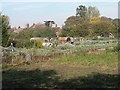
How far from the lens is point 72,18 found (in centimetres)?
9569

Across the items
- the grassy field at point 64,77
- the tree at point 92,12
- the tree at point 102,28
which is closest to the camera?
the grassy field at point 64,77

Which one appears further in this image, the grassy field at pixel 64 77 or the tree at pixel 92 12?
the tree at pixel 92 12

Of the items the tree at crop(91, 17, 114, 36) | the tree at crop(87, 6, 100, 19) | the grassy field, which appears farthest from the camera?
the tree at crop(87, 6, 100, 19)

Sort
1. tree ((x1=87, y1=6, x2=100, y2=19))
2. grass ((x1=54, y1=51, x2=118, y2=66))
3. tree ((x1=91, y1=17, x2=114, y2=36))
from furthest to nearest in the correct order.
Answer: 1. tree ((x1=87, y1=6, x2=100, y2=19))
2. tree ((x1=91, y1=17, x2=114, y2=36))
3. grass ((x1=54, y1=51, x2=118, y2=66))

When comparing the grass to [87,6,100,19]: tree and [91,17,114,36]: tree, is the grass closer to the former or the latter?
[91,17,114,36]: tree

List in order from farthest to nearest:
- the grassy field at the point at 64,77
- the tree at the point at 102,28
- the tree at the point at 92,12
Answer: the tree at the point at 92,12, the tree at the point at 102,28, the grassy field at the point at 64,77

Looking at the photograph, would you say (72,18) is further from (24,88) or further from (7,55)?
(24,88)

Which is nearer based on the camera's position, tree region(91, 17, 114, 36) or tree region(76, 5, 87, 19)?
tree region(91, 17, 114, 36)

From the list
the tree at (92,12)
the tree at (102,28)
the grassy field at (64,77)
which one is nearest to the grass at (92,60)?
the grassy field at (64,77)

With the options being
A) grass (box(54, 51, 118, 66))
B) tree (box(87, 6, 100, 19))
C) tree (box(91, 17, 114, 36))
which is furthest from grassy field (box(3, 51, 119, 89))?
tree (box(87, 6, 100, 19))

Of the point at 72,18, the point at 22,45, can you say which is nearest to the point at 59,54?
the point at 22,45

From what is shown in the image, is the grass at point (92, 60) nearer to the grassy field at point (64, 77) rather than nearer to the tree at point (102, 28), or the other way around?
the grassy field at point (64, 77)

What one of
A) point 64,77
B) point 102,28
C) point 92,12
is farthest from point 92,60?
point 92,12

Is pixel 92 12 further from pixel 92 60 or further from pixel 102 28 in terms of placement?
pixel 92 60
